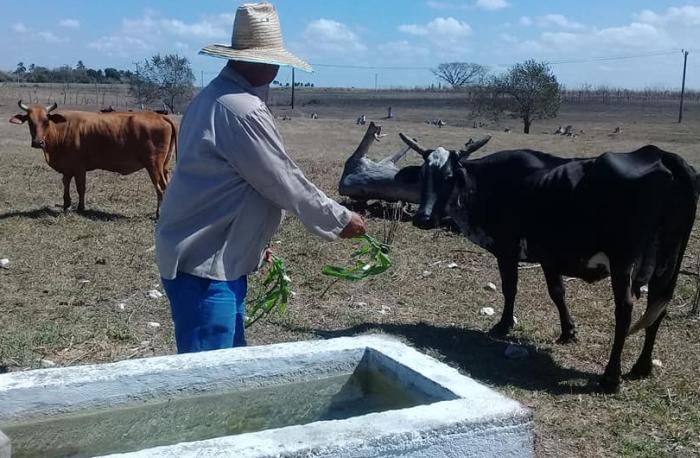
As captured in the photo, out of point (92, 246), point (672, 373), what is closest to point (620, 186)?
point (672, 373)

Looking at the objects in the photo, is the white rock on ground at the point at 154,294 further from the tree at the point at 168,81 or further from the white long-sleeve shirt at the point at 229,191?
the tree at the point at 168,81

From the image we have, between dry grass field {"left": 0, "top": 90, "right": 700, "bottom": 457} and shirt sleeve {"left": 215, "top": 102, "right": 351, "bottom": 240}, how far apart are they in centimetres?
202

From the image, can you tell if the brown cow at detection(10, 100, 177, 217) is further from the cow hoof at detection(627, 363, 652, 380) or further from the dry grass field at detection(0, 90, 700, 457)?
the cow hoof at detection(627, 363, 652, 380)

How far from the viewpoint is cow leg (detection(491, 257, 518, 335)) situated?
648 cm

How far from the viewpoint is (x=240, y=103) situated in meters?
3.26

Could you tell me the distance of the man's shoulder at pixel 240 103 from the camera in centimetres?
323

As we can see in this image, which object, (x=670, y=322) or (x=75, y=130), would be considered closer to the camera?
(x=670, y=322)

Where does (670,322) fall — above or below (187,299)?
below

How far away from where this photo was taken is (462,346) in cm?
620

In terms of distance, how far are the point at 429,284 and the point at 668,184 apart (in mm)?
2857

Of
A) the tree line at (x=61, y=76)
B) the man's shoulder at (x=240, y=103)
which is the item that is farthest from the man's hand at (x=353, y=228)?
the tree line at (x=61, y=76)

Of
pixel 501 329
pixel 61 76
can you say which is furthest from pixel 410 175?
pixel 61 76

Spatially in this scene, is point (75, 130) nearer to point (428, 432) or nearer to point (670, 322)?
point (670, 322)

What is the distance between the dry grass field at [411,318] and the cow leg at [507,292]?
13 cm
